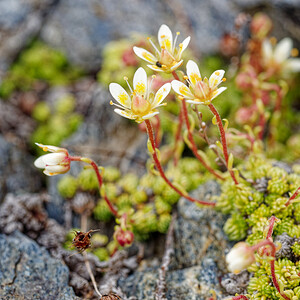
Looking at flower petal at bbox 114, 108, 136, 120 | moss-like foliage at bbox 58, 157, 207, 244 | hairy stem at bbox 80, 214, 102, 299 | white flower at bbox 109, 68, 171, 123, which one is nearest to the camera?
flower petal at bbox 114, 108, 136, 120

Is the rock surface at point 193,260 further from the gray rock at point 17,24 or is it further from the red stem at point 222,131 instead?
the gray rock at point 17,24

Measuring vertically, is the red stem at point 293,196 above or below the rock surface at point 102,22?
below

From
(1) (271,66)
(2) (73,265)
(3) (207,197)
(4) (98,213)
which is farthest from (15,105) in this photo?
(1) (271,66)

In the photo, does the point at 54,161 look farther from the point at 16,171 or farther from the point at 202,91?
the point at 16,171

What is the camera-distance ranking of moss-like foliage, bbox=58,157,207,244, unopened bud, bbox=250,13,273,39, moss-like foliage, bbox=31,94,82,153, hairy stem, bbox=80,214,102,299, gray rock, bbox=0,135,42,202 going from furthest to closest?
unopened bud, bbox=250,13,273,39 → moss-like foliage, bbox=31,94,82,153 → gray rock, bbox=0,135,42,202 → moss-like foliage, bbox=58,157,207,244 → hairy stem, bbox=80,214,102,299

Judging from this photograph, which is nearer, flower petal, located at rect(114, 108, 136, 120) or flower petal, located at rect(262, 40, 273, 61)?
flower petal, located at rect(114, 108, 136, 120)

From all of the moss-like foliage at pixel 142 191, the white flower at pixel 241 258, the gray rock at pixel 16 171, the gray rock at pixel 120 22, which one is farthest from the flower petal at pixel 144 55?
the gray rock at pixel 120 22

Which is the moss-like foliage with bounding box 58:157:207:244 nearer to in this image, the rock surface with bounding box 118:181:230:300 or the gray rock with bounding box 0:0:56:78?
the rock surface with bounding box 118:181:230:300

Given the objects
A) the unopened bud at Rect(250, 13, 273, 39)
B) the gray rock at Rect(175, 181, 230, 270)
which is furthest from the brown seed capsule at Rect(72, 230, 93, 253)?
the unopened bud at Rect(250, 13, 273, 39)
